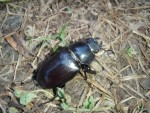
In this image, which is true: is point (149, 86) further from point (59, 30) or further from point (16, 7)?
point (16, 7)

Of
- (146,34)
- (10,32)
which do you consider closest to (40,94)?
(10,32)

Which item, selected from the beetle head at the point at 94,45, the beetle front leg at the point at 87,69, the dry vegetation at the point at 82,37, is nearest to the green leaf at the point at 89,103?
the dry vegetation at the point at 82,37

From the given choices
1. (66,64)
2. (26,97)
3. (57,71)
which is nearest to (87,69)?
(66,64)

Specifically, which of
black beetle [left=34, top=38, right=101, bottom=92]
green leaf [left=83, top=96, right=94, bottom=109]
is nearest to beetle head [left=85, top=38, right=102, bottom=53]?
black beetle [left=34, top=38, right=101, bottom=92]

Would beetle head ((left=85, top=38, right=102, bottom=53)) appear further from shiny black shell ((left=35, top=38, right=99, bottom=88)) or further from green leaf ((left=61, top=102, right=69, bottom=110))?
green leaf ((left=61, top=102, right=69, bottom=110))

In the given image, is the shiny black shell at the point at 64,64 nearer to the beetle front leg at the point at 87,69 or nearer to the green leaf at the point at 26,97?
the beetle front leg at the point at 87,69

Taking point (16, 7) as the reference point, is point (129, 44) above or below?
below

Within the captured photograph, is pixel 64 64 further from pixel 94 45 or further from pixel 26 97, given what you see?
pixel 26 97
